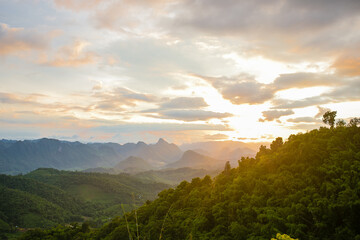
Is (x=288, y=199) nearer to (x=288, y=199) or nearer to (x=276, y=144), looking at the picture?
(x=288, y=199)

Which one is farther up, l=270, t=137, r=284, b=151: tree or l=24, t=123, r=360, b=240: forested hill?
l=270, t=137, r=284, b=151: tree

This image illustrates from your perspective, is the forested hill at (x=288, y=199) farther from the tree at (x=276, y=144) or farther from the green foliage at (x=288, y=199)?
the tree at (x=276, y=144)

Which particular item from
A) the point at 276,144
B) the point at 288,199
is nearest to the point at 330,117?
the point at 276,144

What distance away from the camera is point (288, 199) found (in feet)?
177

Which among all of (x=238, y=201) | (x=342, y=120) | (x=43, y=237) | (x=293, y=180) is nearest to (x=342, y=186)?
(x=293, y=180)

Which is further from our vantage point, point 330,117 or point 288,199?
point 330,117

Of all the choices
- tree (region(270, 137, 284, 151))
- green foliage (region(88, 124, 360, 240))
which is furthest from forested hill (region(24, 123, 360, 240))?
tree (region(270, 137, 284, 151))

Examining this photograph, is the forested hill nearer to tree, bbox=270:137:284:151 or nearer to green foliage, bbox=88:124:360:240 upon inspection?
green foliage, bbox=88:124:360:240

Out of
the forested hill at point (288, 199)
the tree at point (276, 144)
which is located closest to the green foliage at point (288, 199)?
the forested hill at point (288, 199)

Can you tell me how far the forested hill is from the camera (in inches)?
1777

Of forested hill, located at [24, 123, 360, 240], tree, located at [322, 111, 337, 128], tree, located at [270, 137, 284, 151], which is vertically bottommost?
forested hill, located at [24, 123, 360, 240]

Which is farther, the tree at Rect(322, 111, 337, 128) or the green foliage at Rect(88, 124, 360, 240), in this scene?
the tree at Rect(322, 111, 337, 128)

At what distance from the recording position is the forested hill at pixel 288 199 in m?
45.1

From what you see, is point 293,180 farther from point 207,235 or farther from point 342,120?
point 342,120
